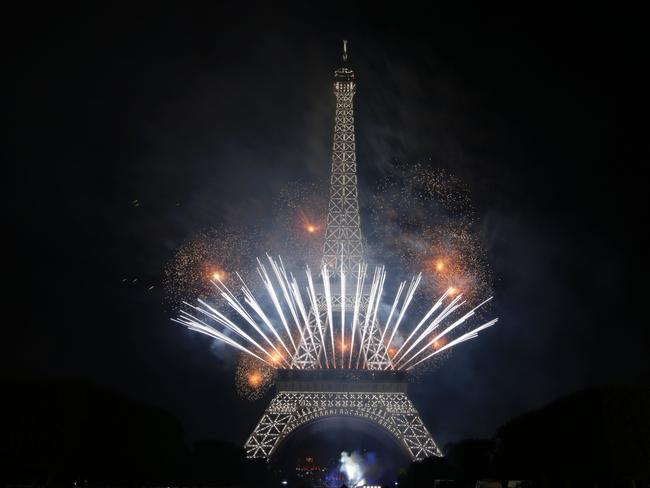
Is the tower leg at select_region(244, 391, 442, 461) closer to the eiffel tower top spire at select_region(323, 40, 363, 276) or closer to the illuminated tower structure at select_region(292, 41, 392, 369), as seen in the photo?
the illuminated tower structure at select_region(292, 41, 392, 369)

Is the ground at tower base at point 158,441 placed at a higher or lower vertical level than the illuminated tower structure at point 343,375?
lower

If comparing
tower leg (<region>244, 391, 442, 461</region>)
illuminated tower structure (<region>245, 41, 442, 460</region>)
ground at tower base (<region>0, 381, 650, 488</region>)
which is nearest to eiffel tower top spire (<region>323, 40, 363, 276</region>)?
illuminated tower structure (<region>245, 41, 442, 460</region>)

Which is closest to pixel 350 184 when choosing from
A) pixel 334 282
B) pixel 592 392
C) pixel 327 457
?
pixel 334 282

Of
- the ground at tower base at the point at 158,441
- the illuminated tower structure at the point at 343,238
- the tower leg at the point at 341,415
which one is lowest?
the ground at tower base at the point at 158,441

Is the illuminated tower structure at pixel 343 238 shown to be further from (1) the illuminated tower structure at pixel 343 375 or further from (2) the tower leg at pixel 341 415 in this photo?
(2) the tower leg at pixel 341 415

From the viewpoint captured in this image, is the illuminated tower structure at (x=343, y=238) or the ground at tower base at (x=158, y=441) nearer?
the ground at tower base at (x=158, y=441)

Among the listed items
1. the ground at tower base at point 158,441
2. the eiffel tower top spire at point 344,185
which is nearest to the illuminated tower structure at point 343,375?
the eiffel tower top spire at point 344,185

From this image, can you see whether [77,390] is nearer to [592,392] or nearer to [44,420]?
[44,420]

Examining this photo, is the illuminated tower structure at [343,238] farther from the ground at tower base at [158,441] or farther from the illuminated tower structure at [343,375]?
the ground at tower base at [158,441]
